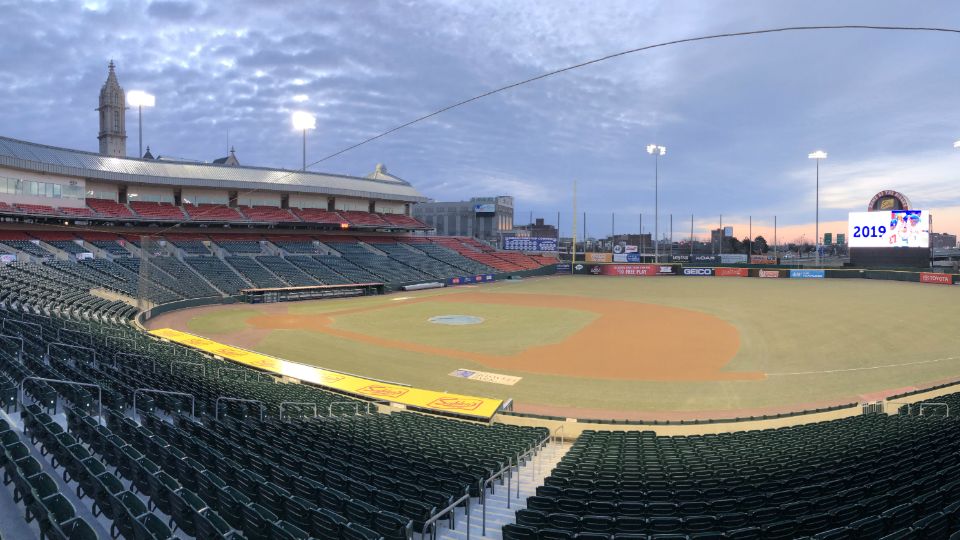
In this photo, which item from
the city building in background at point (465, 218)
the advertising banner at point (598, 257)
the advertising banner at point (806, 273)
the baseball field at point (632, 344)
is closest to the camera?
the baseball field at point (632, 344)

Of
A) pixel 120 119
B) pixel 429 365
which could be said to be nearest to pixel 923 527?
pixel 429 365

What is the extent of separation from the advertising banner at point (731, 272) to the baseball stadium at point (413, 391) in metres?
16.9

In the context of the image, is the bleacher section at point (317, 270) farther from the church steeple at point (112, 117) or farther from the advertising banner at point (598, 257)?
the church steeple at point (112, 117)

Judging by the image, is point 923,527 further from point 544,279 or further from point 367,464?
point 544,279

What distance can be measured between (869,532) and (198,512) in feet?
26.0

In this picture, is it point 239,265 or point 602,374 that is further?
point 239,265

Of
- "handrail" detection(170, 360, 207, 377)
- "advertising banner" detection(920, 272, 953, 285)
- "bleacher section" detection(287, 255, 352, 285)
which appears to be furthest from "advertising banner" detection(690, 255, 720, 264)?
"handrail" detection(170, 360, 207, 377)

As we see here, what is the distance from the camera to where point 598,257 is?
89.6 metres

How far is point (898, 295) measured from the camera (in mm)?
51188

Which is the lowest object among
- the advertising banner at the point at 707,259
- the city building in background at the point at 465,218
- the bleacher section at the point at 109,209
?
the advertising banner at the point at 707,259

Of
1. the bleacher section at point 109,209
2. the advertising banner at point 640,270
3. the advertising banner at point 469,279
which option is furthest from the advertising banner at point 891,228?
the bleacher section at point 109,209

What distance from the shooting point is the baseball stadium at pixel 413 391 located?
7.17 meters

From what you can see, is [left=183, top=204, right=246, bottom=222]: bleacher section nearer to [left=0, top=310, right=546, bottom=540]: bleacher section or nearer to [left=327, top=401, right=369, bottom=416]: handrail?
[left=0, top=310, right=546, bottom=540]: bleacher section

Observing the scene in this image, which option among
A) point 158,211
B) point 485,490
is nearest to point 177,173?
point 158,211
